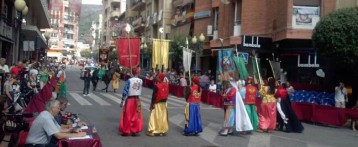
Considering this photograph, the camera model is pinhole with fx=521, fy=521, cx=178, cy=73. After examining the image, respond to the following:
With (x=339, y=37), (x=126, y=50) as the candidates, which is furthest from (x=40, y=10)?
(x=339, y=37)

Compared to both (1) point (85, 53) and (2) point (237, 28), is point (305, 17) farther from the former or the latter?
(1) point (85, 53)

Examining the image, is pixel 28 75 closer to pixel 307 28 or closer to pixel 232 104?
pixel 232 104

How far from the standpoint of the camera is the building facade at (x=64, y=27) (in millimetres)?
106037

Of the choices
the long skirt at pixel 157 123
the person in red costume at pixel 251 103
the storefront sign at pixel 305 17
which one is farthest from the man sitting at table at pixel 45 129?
the storefront sign at pixel 305 17

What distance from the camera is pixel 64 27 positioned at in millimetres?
133750

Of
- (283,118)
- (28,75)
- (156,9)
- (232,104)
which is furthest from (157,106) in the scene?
(156,9)

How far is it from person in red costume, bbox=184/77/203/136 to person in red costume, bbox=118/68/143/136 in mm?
1240

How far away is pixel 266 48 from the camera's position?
31.8 m

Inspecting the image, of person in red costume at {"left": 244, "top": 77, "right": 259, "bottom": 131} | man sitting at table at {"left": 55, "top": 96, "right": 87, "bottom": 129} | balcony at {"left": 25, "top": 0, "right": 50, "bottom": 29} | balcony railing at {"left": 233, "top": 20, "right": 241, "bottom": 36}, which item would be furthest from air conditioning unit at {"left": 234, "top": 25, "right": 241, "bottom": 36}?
man sitting at table at {"left": 55, "top": 96, "right": 87, "bottom": 129}

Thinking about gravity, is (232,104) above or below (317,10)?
below

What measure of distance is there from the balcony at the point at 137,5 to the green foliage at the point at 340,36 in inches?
2029

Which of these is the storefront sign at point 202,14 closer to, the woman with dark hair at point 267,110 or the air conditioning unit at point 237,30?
the air conditioning unit at point 237,30

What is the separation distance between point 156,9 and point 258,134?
2095 inches

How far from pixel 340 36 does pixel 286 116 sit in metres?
8.61
